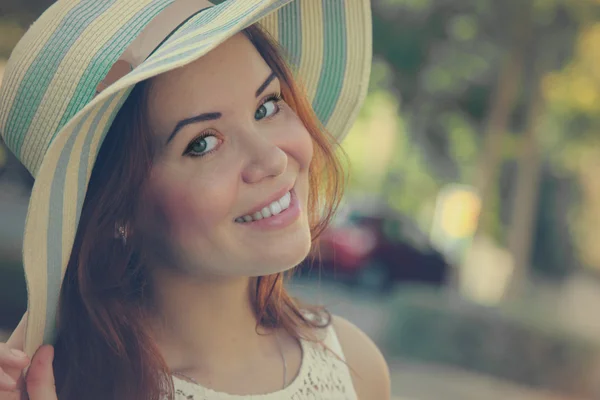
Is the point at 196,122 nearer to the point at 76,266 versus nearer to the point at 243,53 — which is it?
the point at 243,53

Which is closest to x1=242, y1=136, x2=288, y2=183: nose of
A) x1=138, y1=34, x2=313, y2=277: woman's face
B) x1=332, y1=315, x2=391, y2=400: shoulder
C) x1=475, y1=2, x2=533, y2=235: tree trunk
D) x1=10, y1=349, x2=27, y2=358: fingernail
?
x1=138, y1=34, x2=313, y2=277: woman's face

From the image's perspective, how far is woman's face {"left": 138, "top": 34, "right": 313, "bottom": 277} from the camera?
1.54 m

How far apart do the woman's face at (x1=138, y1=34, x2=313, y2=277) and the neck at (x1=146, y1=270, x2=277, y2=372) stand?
0.33 ft

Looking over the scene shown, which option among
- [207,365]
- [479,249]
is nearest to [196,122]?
[207,365]

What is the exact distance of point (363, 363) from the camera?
196cm

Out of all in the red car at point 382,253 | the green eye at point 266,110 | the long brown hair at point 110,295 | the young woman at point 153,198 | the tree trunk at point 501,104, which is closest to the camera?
the young woman at point 153,198

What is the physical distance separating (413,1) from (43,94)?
7529mm

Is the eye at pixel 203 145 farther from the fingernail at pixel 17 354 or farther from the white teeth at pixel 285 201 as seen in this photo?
the fingernail at pixel 17 354

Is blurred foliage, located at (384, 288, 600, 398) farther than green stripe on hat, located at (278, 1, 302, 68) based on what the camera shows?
Yes

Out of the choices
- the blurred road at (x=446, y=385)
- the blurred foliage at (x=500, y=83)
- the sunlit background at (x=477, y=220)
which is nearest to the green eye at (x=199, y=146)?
the sunlit background at (x=477, y=220)

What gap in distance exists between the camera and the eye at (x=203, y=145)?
A: 1.57m

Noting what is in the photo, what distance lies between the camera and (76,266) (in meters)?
1.60

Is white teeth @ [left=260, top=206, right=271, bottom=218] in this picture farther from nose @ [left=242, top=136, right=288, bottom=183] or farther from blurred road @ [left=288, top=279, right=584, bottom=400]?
blurred road @ [left=288, top=279, right=584, bottom=400]

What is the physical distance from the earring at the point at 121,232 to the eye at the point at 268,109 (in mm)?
323
